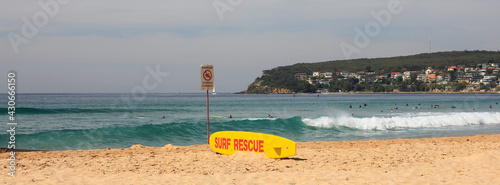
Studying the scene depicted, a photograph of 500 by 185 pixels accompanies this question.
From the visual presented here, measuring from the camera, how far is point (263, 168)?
29.7ft

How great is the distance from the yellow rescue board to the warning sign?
1.60 metres

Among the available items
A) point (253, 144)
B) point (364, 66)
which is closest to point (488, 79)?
point (364, 66)

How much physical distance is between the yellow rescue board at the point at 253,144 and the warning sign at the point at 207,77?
5.25 feet

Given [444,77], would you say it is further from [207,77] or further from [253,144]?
[253,144]

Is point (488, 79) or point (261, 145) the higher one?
point (488, 79)

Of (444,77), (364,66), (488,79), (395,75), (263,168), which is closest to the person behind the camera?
(263,168)

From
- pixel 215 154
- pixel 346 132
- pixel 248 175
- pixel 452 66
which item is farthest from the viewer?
pixel 452 66

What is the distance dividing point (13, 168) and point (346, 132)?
676 inches

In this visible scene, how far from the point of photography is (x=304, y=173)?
8352 mm

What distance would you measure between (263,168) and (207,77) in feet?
14.1

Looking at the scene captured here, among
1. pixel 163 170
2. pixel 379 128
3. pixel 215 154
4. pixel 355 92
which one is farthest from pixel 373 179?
pixel 355 92

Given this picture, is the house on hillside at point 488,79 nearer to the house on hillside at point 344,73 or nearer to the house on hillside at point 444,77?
the house on hillside at point 444,77

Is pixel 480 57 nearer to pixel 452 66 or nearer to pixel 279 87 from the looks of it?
pixel 452 66

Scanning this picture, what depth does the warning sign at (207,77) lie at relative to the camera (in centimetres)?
1234
